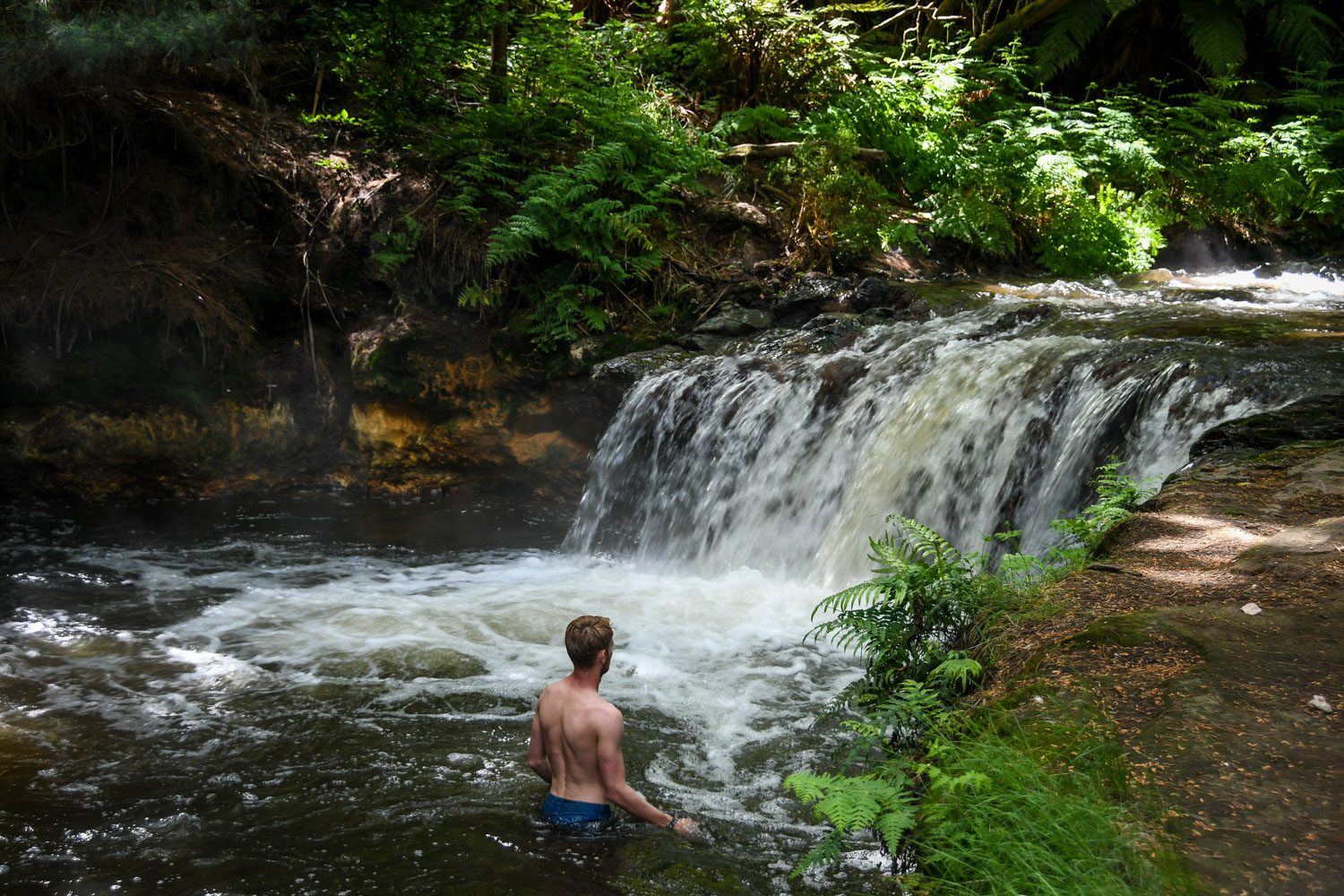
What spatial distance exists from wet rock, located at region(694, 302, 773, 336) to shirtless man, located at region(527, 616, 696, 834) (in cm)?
624

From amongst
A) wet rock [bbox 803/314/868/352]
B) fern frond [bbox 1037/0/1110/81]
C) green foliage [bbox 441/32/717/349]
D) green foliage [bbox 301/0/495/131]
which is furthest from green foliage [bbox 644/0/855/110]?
wet rock [bbox 803/314/868/352]

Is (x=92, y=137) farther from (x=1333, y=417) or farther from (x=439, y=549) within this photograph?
(x=1333, y=417)

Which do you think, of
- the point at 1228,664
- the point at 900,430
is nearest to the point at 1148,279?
the point at 900,430

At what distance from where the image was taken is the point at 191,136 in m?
9.77

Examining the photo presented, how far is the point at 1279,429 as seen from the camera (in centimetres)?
548

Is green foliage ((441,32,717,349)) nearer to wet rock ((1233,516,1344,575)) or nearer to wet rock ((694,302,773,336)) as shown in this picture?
wet rock ((694,302,773,336))

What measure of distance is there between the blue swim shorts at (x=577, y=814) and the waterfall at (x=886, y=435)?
3420 millimetres

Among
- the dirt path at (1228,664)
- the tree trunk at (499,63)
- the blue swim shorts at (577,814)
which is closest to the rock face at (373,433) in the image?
the tree trunk at (499,63)

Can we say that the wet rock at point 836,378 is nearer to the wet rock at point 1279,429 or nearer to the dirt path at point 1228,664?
the wet rock at point 1279,429

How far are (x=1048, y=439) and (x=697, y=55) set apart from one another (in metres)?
7.98

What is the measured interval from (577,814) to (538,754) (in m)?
0.30

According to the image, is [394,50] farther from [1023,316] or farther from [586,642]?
[586,642]

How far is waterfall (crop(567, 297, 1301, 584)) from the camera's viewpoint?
247 inches

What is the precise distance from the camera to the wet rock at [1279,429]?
17.8 ft
